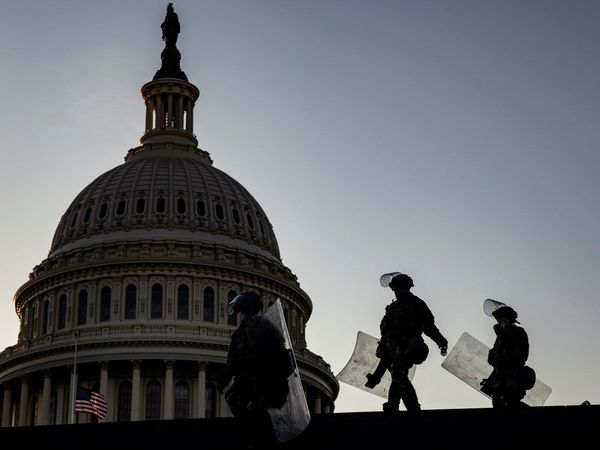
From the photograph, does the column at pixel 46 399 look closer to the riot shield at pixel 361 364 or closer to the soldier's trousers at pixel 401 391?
the riot shield at pixel 361 364

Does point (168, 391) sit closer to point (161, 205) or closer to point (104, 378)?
point (104, 378)

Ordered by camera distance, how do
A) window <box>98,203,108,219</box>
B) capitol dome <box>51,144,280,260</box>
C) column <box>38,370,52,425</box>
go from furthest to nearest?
window <box>98,203,108,219</box> → capitol dome <box>51,144,280,260</box> → column <box>38,370,52,425</box>

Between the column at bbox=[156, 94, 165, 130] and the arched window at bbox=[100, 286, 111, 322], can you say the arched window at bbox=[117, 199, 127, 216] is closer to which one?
the arched window at bbox=[100, 286, 111, 322]

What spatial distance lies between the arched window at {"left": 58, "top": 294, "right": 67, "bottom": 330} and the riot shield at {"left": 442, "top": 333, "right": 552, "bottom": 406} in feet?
234

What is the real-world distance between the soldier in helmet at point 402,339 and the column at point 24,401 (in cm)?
6920

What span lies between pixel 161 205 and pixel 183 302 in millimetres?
9867

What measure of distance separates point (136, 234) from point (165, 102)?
19825 mm

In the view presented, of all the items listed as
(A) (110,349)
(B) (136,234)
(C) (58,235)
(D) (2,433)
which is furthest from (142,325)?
(D) (2,433)

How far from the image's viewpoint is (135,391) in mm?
84688

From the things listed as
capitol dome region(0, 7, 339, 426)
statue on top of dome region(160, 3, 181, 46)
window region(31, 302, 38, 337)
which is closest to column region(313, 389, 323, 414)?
capitol dome region(0, 7, 339, 426)

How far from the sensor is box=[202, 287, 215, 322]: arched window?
9050 cm

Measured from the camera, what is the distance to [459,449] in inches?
769

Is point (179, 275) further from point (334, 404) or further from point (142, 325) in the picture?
point (334, 404)

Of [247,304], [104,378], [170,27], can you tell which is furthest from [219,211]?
[247,304]
